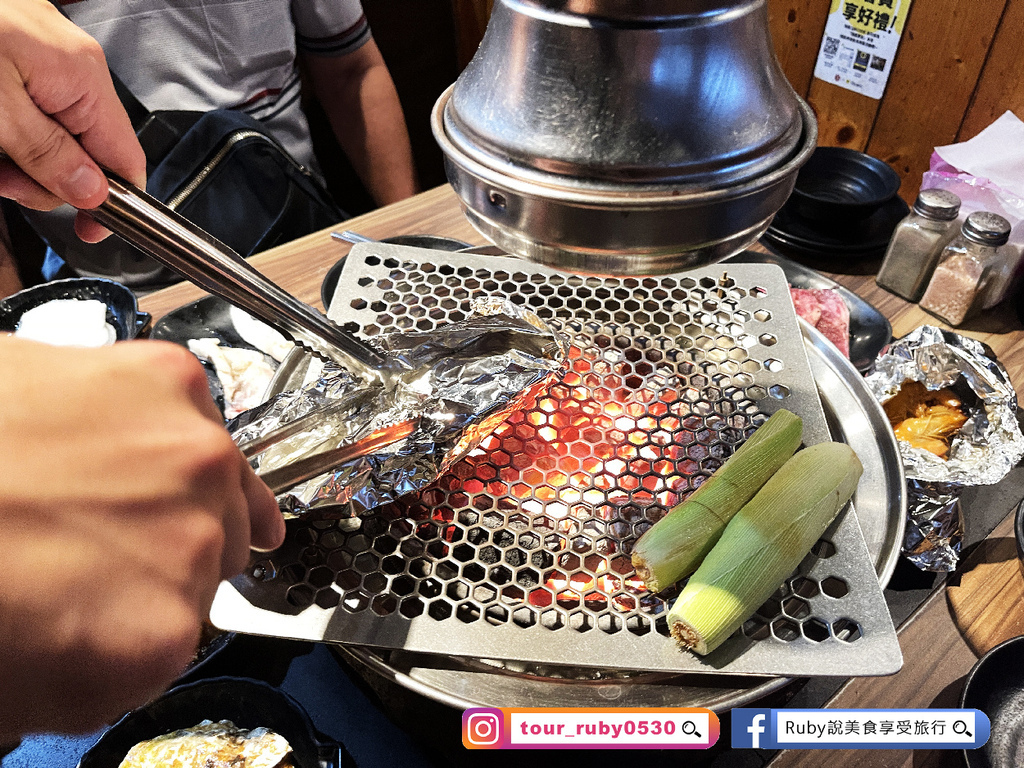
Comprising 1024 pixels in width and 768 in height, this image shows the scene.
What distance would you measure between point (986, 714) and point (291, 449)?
1065 millimetres

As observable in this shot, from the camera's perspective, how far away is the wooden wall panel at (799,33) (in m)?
2.16

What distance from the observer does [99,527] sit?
1.19 feet

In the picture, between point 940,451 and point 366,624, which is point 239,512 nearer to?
point 366,624

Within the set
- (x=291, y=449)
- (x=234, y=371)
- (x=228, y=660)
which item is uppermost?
(x=291, y=449)

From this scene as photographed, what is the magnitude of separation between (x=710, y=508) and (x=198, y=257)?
72 centimetres

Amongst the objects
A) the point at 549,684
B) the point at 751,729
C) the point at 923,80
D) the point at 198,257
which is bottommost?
the point at 751,729

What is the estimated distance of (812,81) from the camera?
2.29 meters

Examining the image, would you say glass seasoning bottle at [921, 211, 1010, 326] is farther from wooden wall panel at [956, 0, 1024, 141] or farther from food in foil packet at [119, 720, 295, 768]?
food in foil packet at [119, 720, 295, 768]

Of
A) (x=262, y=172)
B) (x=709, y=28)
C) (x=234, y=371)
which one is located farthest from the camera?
(x=262, y=172)

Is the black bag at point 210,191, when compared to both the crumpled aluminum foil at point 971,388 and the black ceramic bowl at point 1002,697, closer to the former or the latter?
the crumpled aluminum foil at point 971,388

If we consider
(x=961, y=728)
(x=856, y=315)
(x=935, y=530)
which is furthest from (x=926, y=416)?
(x=961, y=728)

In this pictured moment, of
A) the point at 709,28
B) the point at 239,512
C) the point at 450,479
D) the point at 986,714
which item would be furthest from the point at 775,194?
the point at 986,714

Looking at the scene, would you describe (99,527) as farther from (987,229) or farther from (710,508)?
(987,229)

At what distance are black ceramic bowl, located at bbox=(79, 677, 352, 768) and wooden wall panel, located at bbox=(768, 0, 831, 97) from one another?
2321 millimetres
